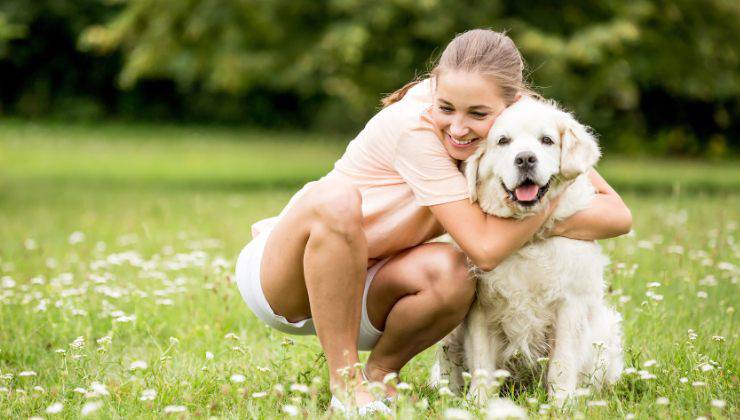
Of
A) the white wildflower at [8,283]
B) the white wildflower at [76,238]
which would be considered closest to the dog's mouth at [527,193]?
the white wildflower at [8,283]

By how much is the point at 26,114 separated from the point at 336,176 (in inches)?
989

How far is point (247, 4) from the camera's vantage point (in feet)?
37.2

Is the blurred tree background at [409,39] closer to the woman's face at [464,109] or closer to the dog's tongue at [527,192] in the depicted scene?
the woman's face at [464,109]

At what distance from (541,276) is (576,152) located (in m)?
0.51

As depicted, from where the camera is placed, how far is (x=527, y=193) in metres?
3.25

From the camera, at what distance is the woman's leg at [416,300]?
3.31 m

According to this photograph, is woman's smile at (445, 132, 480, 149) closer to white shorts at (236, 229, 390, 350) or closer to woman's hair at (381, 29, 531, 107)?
woman's hair at (381, 29, 531, 107)

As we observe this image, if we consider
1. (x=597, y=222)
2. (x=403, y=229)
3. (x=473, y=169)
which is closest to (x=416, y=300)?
(x=403, y=229)

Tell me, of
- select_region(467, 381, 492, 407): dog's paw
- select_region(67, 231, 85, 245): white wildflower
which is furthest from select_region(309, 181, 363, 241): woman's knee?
select_region(67, 231, 85, 245): white wildflower

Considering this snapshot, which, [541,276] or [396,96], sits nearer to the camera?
[541,276]

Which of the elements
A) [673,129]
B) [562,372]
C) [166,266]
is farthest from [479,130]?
[673,129]

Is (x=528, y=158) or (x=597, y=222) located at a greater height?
(x=528, y=158)

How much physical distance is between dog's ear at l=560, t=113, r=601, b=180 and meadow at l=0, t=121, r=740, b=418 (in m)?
0.78

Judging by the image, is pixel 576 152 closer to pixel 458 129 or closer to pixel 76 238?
A: pixel 458 129
